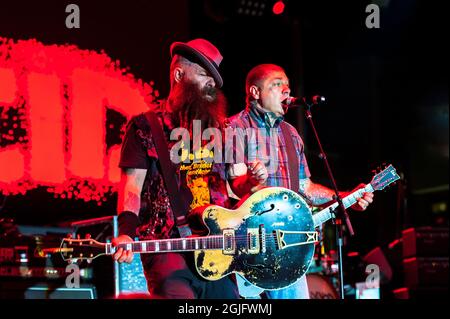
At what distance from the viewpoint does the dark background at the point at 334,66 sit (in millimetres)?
5934

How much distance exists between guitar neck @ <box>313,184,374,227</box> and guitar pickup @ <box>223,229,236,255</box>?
2.27 feet

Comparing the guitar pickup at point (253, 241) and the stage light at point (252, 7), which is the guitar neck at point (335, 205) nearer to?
the guitar pickup at point (253, 241)

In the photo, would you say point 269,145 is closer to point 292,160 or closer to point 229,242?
point 292,160

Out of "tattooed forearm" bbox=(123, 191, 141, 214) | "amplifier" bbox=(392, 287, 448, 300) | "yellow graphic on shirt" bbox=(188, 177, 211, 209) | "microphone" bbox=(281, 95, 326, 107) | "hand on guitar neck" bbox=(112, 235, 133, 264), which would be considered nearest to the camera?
"hand on guitar neck" bbox=(112, 235, 133, 264)

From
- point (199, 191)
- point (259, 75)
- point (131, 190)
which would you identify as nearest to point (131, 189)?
point (131, 190)

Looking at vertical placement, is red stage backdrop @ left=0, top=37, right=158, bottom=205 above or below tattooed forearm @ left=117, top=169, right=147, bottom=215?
above

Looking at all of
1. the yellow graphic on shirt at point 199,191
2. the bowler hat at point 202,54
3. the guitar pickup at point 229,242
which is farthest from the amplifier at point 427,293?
the bowler hat at point 202,54

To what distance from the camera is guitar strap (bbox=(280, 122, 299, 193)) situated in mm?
4574

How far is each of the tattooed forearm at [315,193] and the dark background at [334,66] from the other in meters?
1.53

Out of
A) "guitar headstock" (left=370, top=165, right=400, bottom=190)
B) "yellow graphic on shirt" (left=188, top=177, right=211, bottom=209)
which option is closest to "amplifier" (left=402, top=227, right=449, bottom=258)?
"guitar headstock" (left=370, top=165, right=400, bottom=190)

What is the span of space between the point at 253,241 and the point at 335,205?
757mm

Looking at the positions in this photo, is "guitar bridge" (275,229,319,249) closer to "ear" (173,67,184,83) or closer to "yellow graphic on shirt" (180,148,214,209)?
"yellow graphic on shirt" (180,148,214,209)

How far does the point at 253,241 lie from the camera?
412 centimetres

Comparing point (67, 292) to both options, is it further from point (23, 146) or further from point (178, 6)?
point (178, 6)
